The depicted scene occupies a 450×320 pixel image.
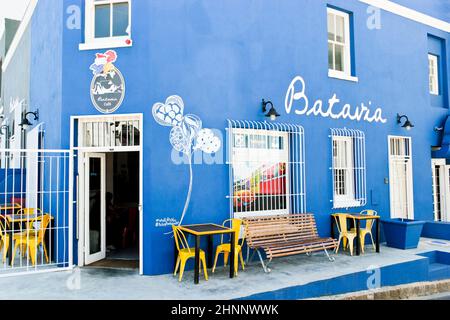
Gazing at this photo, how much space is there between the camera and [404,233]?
8516 millimetres

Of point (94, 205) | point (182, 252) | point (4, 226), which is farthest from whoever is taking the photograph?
point (4, 226)

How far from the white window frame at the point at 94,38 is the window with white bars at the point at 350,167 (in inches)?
205

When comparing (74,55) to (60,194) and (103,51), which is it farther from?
(60,194)

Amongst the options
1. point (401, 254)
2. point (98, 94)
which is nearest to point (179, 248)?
point (98, 94)

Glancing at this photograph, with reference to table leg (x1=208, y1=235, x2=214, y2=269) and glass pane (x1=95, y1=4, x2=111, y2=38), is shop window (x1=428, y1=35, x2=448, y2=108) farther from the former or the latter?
glass pane (x1=95, y1=4, x2=111, y2=38)

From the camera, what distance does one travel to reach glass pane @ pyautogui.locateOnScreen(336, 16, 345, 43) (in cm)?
927

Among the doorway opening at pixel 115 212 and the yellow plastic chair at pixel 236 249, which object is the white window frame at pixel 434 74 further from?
the doorway opening at pixel 115 212

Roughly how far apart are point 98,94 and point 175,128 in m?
1.50

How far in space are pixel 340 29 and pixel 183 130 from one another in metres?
5.20

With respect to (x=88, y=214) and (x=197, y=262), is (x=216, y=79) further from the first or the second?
(x=88, y=214)

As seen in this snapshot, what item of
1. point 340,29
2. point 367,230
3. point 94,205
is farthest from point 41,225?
point 340,29

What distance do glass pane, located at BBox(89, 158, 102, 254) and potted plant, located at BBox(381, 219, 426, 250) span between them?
6558 mm

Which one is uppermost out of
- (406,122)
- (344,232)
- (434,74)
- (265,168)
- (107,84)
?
(434,74)

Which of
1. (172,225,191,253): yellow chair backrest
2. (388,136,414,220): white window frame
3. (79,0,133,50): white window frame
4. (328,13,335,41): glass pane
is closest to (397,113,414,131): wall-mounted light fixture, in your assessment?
(388,136,414,220): white window frame
